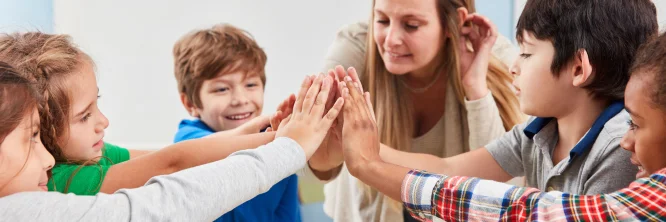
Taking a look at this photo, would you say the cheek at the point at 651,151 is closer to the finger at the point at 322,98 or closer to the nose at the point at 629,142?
the nose at the point at 629,142

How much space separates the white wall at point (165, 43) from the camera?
284 cm

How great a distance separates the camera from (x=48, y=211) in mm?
809

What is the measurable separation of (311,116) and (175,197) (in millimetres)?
366

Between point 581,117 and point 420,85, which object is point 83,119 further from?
point 420,85

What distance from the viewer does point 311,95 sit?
1.25m

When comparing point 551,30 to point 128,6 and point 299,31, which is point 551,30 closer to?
point 299,31

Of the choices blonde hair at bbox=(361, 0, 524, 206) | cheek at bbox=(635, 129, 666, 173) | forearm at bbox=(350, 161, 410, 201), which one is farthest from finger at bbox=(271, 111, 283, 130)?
cheek at bbox=(635, 129, 666, 173)

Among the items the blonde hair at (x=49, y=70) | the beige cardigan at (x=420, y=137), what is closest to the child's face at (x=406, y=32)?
the beige cardigan at (x=420, y=137)

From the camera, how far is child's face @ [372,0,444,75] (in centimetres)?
160

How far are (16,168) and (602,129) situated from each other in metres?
0.87

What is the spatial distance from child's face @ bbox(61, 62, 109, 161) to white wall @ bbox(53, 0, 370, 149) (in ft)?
5.75

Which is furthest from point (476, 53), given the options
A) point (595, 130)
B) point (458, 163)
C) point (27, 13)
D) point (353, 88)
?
point (27, 13)

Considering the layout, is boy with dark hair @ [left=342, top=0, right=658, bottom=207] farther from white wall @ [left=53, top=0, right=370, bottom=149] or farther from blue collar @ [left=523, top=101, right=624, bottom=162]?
white wall @ [left=53, top=0, right=370, bottom=149]

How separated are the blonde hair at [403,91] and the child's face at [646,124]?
743 mm
